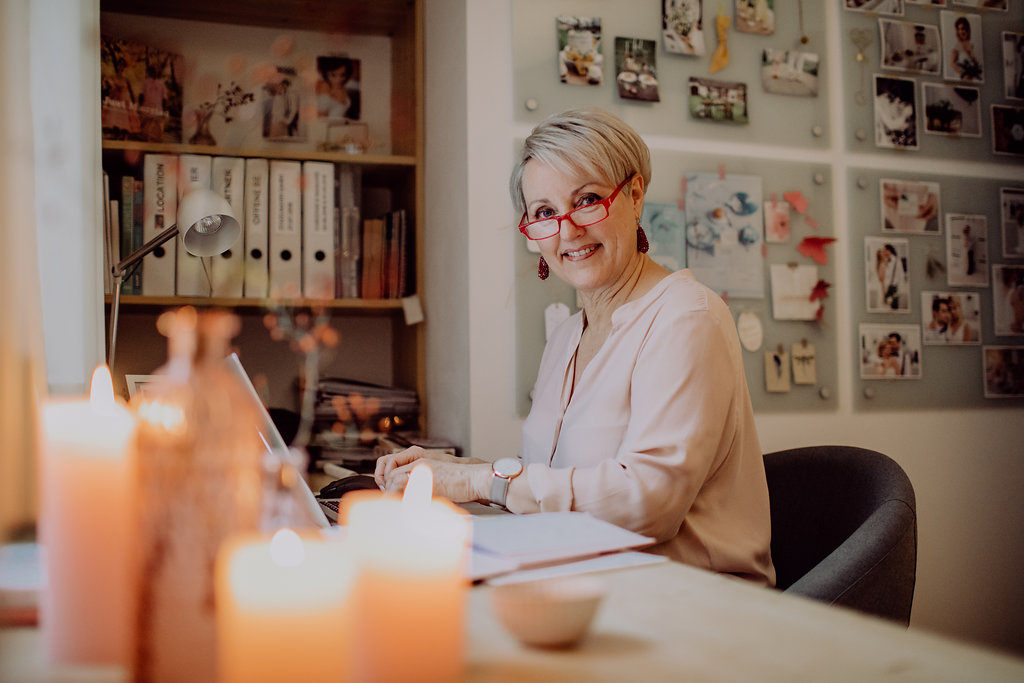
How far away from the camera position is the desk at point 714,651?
485mm

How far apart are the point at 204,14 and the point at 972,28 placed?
93.1 inches

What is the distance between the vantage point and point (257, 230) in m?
2.18

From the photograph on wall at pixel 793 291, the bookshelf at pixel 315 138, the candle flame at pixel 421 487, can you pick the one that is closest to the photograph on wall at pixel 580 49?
the bookshelf at pixel 315 138

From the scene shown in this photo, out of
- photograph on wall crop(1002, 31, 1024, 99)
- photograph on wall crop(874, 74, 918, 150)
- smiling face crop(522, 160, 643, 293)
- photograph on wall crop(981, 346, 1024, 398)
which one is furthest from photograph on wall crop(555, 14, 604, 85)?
photograph on wall crop(981, 346, 1024, 398)

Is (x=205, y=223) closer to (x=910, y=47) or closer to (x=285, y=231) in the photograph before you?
(x=285, y=231)

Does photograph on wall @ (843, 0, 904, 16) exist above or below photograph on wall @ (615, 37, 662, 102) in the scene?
above

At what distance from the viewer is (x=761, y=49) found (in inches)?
87.6

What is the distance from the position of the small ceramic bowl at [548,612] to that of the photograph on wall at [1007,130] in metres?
2.49

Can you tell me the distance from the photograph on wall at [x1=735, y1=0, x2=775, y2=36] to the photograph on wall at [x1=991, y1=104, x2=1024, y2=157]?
79cm

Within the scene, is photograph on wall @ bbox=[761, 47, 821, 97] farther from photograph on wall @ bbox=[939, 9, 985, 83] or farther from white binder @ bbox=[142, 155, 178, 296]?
white binder @ bbox=[142, 155, 178, 296]

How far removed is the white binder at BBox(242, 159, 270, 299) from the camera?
2.17 meters

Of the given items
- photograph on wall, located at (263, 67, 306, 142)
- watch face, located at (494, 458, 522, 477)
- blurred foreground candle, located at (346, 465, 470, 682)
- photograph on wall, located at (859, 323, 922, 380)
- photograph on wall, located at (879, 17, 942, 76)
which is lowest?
watch face, located at (494, 458, 522, 477)

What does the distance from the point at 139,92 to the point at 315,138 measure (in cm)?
51

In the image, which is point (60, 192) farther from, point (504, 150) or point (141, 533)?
point (504, 150)
